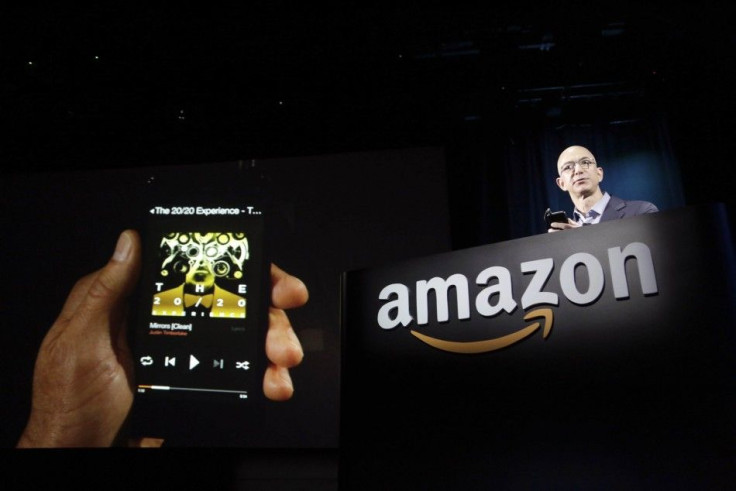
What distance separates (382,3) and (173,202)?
2.03 m

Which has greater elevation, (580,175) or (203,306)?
(580,175)

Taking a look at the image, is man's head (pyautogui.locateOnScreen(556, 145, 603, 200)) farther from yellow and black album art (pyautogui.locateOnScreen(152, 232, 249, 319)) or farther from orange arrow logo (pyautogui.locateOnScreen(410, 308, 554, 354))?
orange arrow logo (pyautogui.locateOnScreen(410, 308, 554, 354))

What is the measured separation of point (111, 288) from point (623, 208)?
361 cm

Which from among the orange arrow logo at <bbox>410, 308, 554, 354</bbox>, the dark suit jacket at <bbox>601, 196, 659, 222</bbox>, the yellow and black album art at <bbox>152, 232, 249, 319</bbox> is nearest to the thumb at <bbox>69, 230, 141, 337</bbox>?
the yellow and black album art at <bbox>152, 232, 249, 319</bbox>

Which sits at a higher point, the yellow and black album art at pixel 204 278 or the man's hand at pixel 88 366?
the yellow and black album art at pixel 204 278

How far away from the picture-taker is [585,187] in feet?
13.4

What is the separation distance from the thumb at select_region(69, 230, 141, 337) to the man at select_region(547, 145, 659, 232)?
3140mm

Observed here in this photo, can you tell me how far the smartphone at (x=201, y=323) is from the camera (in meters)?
3.59

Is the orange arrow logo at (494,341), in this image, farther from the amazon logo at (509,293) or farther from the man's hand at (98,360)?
the man's hand at (98,360)

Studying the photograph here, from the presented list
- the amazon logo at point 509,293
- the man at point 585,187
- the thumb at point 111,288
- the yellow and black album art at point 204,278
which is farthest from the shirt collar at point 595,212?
the thumb at point 111,288

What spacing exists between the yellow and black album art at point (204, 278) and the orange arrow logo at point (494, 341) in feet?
7.85

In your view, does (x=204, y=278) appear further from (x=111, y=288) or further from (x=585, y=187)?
Answer: (x=585, y=187)

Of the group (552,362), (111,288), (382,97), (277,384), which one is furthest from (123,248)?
(552,362)

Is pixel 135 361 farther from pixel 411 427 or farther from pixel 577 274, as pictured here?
pixel 577 274
